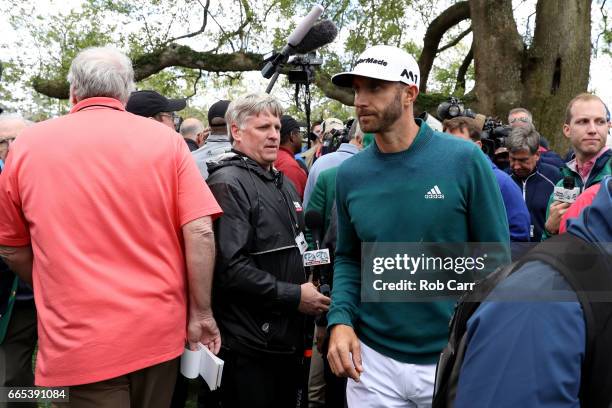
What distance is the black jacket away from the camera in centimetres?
293

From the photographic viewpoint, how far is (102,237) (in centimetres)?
236

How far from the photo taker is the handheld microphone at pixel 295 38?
4.09m

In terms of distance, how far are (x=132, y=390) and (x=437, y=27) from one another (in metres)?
15.2

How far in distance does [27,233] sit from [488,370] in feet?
6.93

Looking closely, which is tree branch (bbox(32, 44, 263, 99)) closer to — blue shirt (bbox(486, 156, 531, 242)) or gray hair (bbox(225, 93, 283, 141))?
blue shirt (bbox(486, 156, 531, 242))

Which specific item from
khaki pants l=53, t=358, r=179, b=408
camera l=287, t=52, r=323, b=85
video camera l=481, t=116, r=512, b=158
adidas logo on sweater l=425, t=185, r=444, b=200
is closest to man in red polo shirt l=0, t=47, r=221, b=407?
khaki pants l=53, t=358, r=179, b=408

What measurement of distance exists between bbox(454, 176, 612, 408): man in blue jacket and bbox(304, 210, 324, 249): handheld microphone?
8.96 feet

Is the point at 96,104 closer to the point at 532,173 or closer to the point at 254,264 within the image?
the point at 254,264

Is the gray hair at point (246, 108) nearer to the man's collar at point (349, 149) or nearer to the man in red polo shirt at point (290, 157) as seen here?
the man's collar at point (349, 149)

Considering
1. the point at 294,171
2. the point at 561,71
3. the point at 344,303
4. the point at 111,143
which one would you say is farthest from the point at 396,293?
the point at 561,71

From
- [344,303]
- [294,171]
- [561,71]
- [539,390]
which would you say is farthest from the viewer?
[561,71]

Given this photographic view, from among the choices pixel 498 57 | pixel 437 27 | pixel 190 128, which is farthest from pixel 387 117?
pixel 437 27

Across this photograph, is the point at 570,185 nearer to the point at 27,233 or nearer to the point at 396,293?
the point at 396,293

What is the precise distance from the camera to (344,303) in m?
2.53
